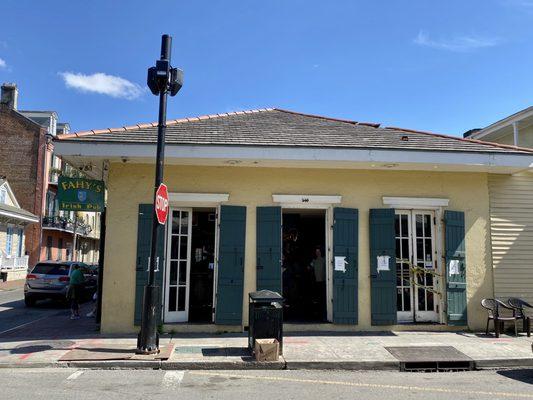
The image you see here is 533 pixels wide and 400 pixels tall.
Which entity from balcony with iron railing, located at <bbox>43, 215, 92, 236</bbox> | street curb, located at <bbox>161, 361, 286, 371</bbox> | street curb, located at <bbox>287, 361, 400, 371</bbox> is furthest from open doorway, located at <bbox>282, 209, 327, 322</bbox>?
balcony with iron railing, located at <bbox>43, 215, 92, 236</bbox>

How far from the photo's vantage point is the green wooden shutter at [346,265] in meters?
10.5

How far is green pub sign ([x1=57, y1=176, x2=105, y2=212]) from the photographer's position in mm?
9859

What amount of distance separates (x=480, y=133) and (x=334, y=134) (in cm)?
1022

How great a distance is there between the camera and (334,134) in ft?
37.8

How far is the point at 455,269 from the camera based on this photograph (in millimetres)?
10820

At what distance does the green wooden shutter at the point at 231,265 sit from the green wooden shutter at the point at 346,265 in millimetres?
1993

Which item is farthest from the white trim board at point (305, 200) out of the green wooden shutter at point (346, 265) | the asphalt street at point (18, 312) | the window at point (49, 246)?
the window at point (49, 246)

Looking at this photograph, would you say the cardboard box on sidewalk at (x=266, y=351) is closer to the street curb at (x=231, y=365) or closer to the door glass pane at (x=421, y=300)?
the street curb at (x=231, y=365)

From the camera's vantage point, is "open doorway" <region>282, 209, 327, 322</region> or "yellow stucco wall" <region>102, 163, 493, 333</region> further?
"open doorway" <region>282, 209, 327, 322</region>

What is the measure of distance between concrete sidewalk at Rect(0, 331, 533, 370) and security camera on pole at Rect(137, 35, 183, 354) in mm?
380

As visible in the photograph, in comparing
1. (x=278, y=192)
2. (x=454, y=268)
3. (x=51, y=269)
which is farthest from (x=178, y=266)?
(x=51, y=269)

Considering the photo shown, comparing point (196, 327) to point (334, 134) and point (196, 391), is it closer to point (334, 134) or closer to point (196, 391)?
point (196, 391)

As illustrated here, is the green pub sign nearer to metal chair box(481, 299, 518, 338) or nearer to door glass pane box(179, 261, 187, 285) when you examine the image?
door glass pane box(179, 261, 187, 285)

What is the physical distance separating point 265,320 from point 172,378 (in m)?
1.87
